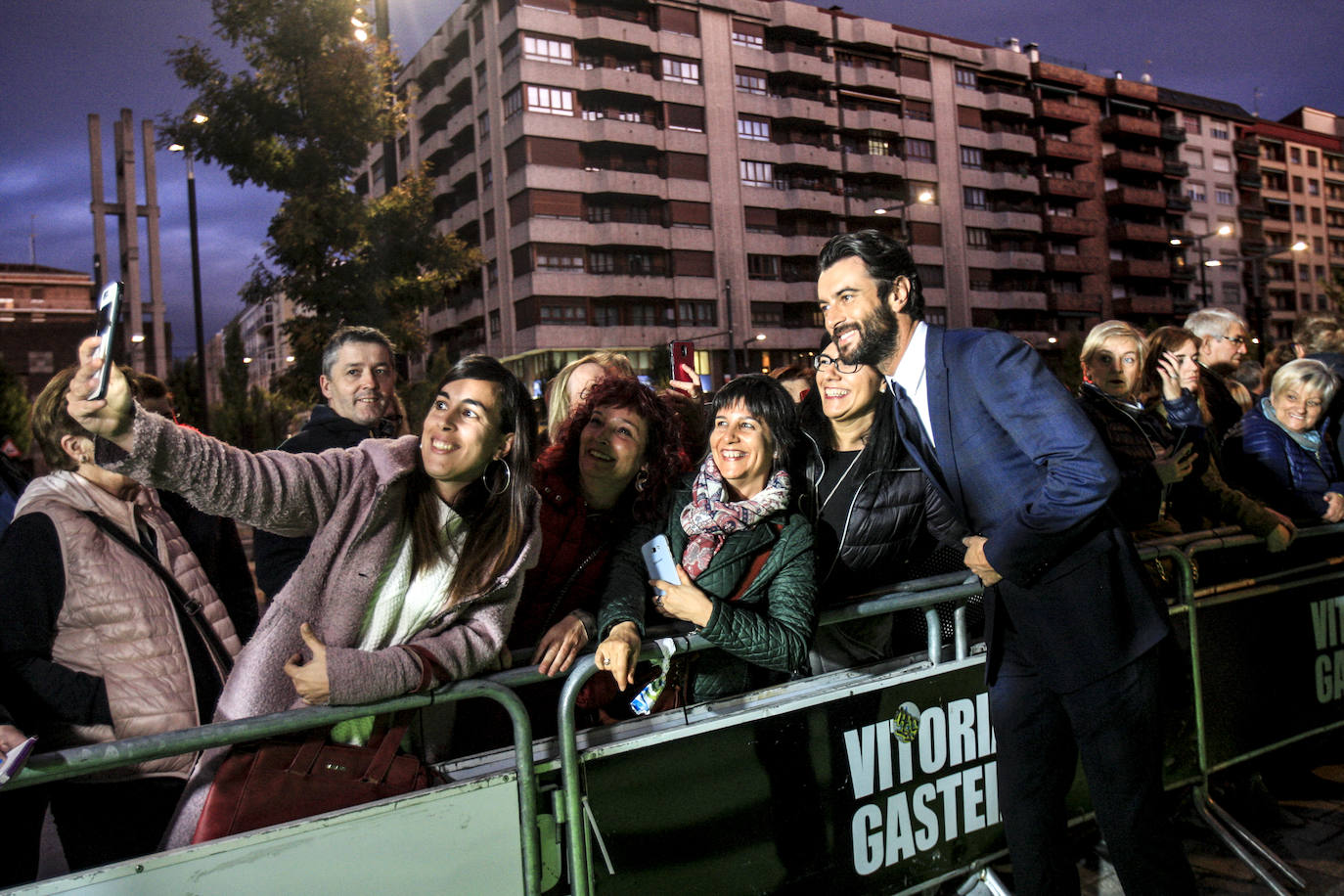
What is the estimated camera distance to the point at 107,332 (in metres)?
1.66

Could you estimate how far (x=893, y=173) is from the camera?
5544 centimetres

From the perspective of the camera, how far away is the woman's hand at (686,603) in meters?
2.66

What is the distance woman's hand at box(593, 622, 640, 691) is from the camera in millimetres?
2463

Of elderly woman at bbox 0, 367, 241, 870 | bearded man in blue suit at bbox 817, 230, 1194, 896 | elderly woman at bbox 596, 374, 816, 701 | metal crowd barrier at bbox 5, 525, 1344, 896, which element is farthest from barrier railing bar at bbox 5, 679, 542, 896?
bearded man in blue suit at bbox 817, 230, 1194, 896

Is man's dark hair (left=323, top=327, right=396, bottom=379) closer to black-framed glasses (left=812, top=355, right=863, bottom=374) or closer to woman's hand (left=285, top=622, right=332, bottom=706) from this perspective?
black-framed glasses (left=812, top=355, right=863, bottom=374)

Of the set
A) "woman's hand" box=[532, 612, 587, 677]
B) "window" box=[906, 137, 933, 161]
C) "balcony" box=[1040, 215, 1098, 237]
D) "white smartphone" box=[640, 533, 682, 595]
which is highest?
"window" box=[906, 137, 933, 161]

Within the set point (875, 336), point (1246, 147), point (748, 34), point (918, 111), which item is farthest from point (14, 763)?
point (1246, 147)

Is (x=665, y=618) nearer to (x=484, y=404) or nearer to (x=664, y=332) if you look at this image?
(x=484, y=404)

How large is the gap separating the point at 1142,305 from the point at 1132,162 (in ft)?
34.9

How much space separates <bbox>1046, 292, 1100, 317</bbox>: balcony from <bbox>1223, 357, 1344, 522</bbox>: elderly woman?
203 ft

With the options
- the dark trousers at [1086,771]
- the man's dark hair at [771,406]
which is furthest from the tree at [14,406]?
the dark trousers at [1086,771]

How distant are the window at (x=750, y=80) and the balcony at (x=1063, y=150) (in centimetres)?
2416

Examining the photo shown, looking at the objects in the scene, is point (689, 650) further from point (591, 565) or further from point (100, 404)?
point (100, 404)

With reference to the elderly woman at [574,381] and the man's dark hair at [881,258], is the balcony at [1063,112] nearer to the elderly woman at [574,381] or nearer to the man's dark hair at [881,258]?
the elderly woman at [574,381]
